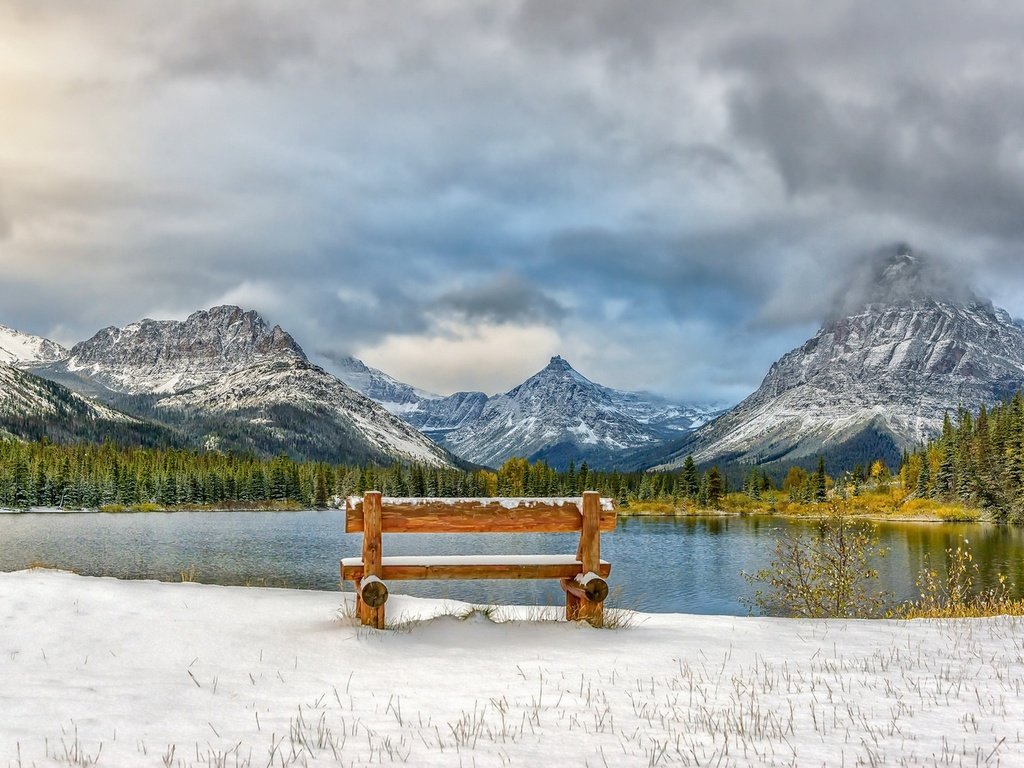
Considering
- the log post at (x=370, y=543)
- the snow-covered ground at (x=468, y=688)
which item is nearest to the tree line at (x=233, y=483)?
the snow-covered ground at (x=468, y=688)

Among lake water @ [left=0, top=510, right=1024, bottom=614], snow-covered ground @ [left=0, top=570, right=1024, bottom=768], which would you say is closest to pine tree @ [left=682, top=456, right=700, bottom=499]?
lake water @ [left=0, top=510, right=1024, bottom=614]

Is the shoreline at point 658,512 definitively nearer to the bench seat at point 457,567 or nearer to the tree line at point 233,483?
the tree line at point 233,483

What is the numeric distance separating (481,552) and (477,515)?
166 feet

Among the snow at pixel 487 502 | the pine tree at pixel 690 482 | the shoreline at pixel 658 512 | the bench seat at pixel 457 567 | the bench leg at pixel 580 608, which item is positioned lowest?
the shoreline at pixel 658 512

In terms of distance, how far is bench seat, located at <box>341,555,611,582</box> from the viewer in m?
11.4

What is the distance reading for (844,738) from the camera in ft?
20.3

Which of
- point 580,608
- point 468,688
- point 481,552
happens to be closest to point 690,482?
point 481,552

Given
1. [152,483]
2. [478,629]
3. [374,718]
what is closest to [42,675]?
[374,718]

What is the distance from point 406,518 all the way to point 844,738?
7.16m

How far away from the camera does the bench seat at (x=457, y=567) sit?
1139 centimetres

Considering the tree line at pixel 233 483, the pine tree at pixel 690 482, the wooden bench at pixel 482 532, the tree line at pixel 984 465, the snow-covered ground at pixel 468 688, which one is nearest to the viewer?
the snow-covered ground at pixel 468 688

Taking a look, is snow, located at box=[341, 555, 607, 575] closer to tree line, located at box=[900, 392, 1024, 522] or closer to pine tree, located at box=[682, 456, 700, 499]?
tree line, located at box=[900, 392, 1024, 522]

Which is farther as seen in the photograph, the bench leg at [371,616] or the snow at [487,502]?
the snow at [487,502]

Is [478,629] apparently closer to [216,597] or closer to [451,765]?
[216,597]
